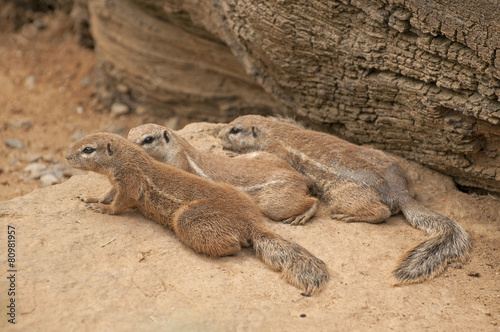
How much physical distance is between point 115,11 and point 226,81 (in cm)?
282

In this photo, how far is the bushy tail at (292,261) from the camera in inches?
194

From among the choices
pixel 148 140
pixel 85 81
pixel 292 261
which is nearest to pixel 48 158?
pixel 85 81

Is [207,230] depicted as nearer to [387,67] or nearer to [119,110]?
[387,67]

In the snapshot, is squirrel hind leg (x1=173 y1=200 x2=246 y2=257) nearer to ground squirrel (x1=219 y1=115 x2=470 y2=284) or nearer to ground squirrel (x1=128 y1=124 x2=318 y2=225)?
ground squirrel (x1=128 y1=124 x2=318 y2=225)

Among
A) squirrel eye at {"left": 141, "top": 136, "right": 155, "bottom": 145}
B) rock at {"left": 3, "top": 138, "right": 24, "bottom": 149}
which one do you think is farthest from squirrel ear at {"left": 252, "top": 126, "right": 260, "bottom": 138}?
rock at {"left": 3, "top": 138, "right": 24, "bottom": 149}

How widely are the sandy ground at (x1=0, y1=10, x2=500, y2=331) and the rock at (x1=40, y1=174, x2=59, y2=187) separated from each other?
2.48 metres

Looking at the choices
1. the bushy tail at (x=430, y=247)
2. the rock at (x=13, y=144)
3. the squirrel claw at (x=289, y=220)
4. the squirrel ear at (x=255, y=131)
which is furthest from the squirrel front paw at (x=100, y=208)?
the rock at (x=13, y=144)

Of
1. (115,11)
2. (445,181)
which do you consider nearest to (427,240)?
(445,181)

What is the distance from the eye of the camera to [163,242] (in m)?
5.35

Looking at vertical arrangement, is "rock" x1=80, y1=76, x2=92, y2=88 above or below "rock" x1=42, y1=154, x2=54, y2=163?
above

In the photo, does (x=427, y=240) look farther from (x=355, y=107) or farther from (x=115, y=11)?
(x=115, y=11)

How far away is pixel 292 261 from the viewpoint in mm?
5051

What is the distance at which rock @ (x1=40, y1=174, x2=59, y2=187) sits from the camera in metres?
8.77

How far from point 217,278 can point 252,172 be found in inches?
63.3
